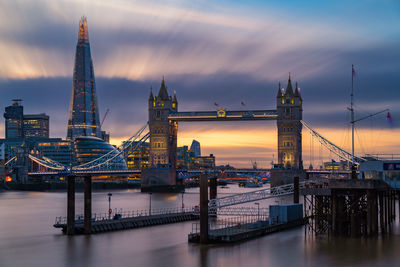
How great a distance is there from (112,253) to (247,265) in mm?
10913

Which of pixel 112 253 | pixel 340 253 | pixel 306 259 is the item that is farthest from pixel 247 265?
pixel 112 253

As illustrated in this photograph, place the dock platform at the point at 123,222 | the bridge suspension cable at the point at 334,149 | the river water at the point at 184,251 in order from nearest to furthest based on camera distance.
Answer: the river water at the point at 184,251, the dock platform at the point at 123,222, the bridge suspension cable at the point at 334,149

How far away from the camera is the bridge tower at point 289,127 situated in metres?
150

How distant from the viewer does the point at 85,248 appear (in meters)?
47.3

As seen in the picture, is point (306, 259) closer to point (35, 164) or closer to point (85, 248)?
point (85, 248)

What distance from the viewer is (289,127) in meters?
151

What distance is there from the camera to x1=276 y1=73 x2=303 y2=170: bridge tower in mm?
150500

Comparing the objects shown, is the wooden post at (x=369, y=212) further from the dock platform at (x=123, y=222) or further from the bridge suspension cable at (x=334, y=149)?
the bridge suspension cable at (x=334, y=149)

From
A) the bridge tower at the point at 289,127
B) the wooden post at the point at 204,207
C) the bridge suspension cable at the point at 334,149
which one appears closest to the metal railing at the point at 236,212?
the wooden post at the point at 204,207

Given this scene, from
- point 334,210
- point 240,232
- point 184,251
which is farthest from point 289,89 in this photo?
point 184,251

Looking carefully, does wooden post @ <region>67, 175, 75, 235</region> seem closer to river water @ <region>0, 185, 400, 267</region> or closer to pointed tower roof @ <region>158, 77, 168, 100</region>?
river water @ <region>0, 185, 400, 267</region>

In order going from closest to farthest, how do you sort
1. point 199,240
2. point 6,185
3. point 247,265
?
point 247,265, point 199,240, point 6,185

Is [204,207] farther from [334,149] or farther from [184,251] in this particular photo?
[334,149]

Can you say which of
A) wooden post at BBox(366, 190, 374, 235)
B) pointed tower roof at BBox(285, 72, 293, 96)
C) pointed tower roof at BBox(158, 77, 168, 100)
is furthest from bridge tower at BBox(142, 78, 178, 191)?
wooden post at BBox(366, 190, 374, 235)
